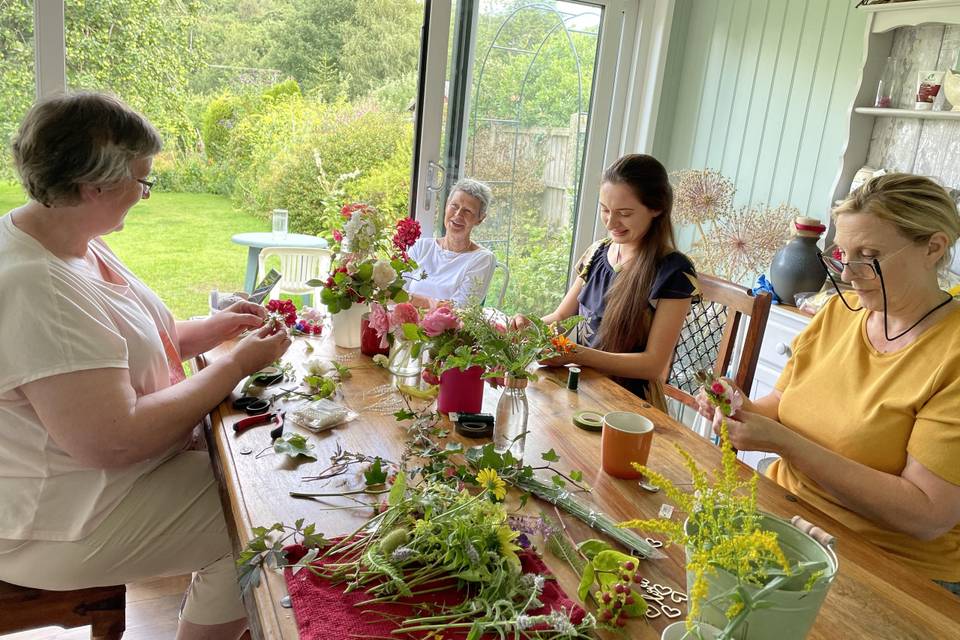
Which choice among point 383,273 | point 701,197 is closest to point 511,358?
point 383,273

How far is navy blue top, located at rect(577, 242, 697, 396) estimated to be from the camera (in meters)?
2.11

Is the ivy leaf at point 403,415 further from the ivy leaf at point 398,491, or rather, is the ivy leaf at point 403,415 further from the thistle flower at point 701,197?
the thistle flower at point 701,197

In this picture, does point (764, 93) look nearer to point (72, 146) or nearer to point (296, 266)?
point (296, 266)

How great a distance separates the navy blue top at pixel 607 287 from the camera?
2.11m

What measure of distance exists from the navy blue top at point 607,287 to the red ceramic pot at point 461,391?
1.54 ft

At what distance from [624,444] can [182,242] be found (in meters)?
5.49

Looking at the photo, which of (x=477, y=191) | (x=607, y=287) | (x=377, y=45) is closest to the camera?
(x=607, y=287)

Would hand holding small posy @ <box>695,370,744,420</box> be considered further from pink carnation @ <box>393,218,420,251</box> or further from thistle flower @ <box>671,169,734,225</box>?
thistle flower @ <box>671,169,734,225</box>

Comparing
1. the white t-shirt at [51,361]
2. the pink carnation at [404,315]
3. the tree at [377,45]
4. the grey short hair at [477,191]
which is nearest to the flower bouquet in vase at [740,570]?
the pink carnation at [404,315]

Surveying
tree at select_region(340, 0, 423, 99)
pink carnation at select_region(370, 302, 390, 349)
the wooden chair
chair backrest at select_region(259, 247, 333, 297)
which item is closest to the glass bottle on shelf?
pink carnation at select_region(370, 302, 390, 349)

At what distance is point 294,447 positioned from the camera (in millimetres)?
1306

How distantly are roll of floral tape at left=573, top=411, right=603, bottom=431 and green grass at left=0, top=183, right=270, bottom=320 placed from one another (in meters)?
4.77

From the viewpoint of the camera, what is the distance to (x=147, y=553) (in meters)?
1.42

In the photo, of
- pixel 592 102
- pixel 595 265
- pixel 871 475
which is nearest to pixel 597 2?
pixel 592 102
